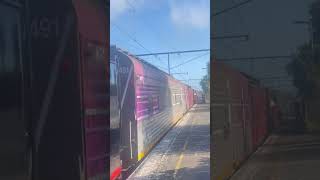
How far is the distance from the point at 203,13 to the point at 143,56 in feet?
1.07

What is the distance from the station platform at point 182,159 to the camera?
2.08 metres

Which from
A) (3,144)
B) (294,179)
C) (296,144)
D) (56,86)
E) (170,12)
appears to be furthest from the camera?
(296,144)

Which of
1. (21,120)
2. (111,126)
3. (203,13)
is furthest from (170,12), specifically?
(21,120)

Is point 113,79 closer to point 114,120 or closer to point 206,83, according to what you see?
point 114,120

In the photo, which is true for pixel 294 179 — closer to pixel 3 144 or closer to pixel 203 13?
pixel 203 13

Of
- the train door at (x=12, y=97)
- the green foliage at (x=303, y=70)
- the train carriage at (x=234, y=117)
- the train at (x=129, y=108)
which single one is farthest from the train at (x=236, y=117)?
the train door at (x=12, y=97)

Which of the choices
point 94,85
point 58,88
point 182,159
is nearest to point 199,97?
point 182,159

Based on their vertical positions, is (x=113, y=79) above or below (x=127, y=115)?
above

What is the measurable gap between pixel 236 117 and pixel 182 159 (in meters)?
0.38

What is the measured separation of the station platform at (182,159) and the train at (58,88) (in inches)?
8.4

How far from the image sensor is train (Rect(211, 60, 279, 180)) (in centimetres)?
210

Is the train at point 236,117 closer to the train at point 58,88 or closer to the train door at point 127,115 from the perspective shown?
the train door at point 127,115

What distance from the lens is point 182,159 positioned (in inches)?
83.5

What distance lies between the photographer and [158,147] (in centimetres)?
220
